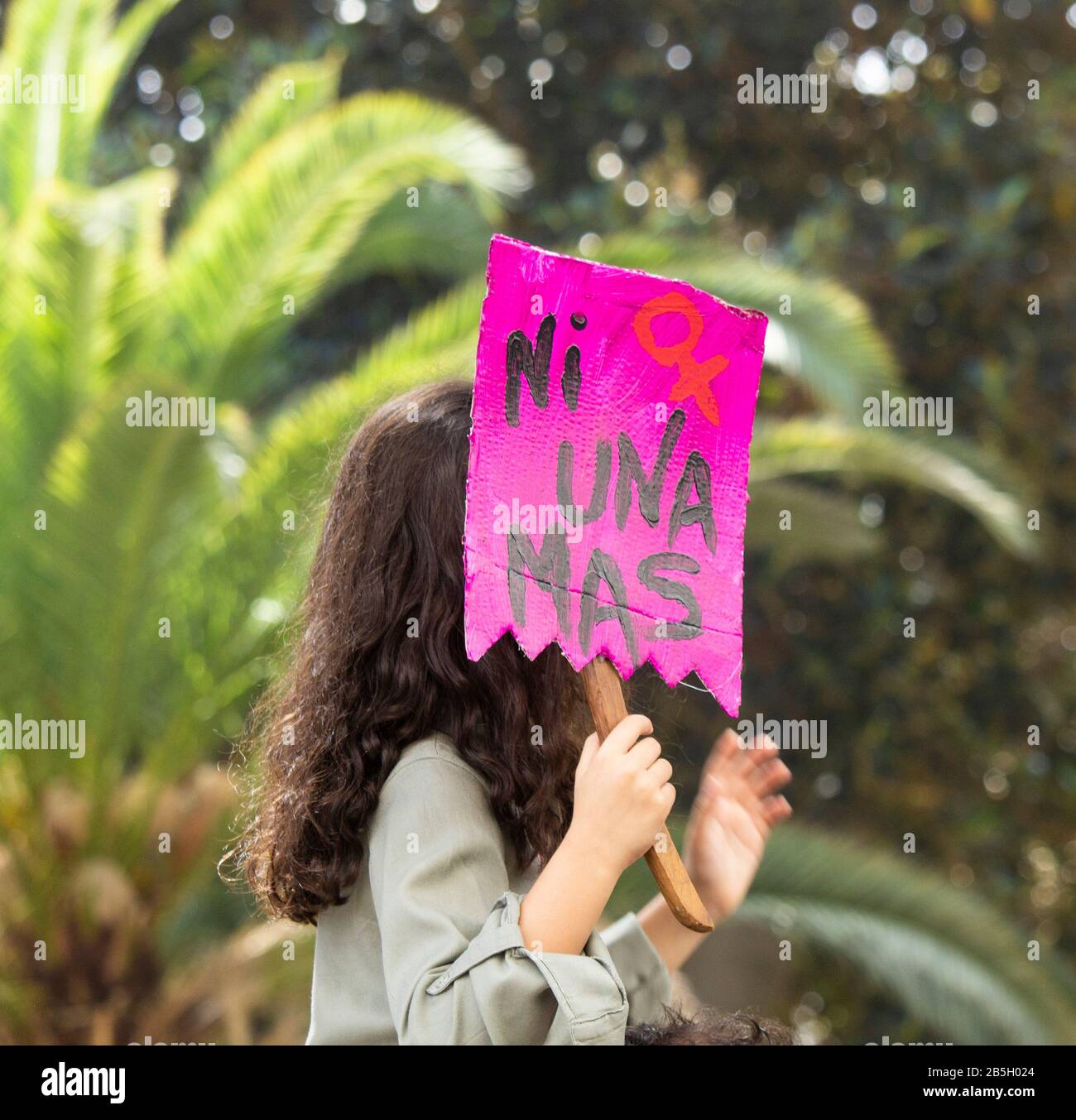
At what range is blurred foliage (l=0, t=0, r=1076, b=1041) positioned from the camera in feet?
12.1

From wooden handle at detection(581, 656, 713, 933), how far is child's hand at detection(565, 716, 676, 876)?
0.04 m

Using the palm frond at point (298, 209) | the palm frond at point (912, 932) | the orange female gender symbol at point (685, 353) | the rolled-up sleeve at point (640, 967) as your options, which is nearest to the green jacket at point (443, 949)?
the rolled-up sleeve at point (640, 967)

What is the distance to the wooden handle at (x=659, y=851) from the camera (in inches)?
57.1

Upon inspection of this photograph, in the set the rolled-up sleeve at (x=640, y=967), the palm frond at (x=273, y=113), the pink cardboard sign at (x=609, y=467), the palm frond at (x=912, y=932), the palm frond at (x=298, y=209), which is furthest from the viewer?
the palm frond at (x=273, y=113)

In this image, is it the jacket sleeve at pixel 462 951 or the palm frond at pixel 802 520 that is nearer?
the jacket sleeve at pixel 462 951

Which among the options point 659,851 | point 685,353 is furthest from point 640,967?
point 685,353

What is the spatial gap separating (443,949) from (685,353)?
0.71 m

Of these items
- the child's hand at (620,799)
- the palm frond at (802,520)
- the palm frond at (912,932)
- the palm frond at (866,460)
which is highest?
the palm frond at (866,460)

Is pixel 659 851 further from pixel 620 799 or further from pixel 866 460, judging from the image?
pixel 866 460

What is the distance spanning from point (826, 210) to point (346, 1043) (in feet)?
17.4

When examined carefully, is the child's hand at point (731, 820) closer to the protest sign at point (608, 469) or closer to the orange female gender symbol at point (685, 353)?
the protest sign at point (608, 469)

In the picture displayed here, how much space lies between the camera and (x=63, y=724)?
373cm
